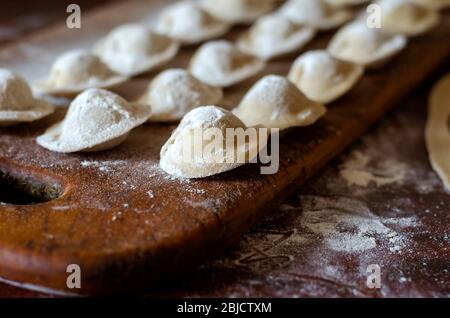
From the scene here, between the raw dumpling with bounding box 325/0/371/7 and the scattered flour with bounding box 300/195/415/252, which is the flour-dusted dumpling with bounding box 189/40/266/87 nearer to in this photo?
the scattered flour with bounding box 300/195/415/252

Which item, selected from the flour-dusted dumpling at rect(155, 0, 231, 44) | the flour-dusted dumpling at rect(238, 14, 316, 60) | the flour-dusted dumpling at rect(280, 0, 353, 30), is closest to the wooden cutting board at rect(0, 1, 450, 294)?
the flour-dusted dumpling at rect(238, 14, 316, 60)

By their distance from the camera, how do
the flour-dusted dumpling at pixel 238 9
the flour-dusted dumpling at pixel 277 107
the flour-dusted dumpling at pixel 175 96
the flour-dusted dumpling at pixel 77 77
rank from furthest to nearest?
the flour-dusted dumpling at pixel 238 9, the flour-dusted dumpling at pixel 77 77, the flour-dusted dumpling at pixel 175 96, the flour-dusted dumpling at pixel 277 107

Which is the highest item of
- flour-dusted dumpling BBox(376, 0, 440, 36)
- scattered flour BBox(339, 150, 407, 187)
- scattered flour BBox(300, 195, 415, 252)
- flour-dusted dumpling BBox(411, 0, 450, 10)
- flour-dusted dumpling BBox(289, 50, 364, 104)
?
flour-dusted dumpling BBox(411, 0, 450, 10)

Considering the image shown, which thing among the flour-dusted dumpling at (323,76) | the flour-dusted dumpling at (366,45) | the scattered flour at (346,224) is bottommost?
the scattered flour at (346,224)

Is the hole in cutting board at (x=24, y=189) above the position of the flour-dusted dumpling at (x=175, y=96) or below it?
below

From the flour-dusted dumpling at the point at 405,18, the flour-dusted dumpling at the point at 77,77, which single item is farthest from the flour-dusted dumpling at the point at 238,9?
the flour-dusted dumpling at the point at 77,77

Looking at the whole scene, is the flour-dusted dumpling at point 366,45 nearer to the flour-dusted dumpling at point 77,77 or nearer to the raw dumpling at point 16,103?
the flour-dusted dumpling at point 77,77

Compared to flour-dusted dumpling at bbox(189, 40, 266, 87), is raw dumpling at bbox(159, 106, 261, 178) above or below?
below
